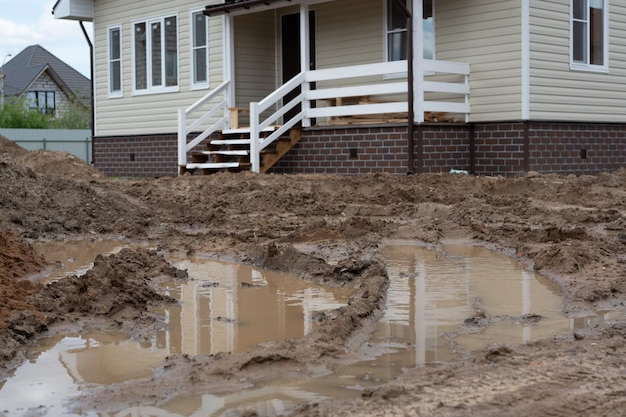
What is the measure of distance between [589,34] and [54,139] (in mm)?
27101

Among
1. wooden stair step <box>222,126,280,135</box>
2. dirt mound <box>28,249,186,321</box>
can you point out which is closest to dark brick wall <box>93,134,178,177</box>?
wooden stair step <box>222,126,280,135</box>

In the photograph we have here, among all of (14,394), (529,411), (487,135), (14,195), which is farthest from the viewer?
(487,135)

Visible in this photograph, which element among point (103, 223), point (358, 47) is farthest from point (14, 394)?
point (358, 47)

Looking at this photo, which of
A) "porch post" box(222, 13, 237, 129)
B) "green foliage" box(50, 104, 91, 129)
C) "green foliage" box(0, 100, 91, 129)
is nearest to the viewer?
"porch post" box(222, 13, 237, 129)

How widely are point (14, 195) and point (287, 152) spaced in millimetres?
7821

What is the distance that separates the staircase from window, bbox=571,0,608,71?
6.18m

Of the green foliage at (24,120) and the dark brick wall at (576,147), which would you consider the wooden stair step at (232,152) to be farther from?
the green foliage at (24,120)

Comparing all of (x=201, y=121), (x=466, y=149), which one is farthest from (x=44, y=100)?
(x=466, y=149)

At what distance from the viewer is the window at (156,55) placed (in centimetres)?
2502

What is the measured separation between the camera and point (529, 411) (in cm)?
455

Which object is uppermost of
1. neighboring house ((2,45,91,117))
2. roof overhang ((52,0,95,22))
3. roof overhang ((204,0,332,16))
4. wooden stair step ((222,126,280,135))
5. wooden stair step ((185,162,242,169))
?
neighboring house ((2,45,91,117))

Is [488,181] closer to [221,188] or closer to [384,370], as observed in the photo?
[221,188]

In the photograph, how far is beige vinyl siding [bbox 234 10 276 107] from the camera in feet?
76.8

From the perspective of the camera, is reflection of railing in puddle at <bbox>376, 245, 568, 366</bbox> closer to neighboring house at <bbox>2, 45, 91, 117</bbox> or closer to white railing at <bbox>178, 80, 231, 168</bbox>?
white railing at <bbox>178, 80, 231, 168</bbox>
